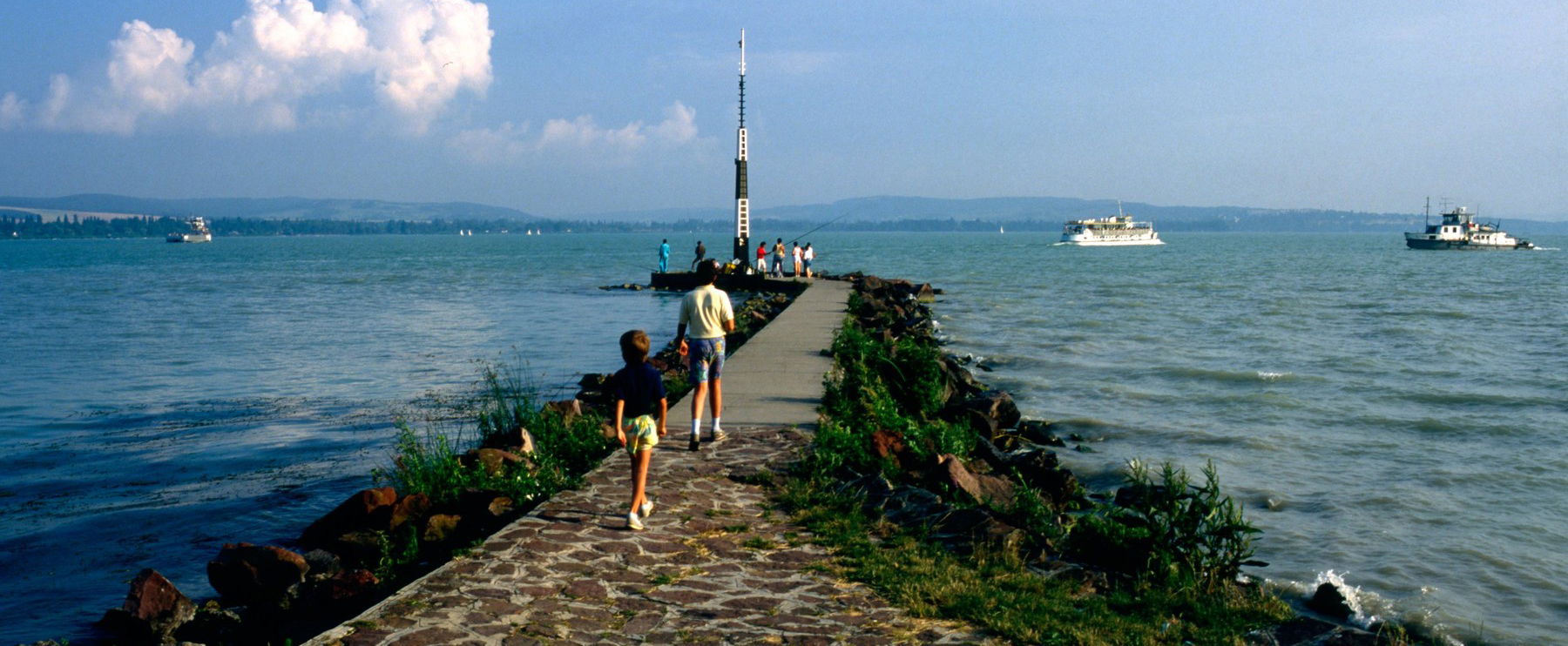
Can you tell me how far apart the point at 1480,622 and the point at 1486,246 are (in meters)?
115

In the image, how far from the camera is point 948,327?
101 ft

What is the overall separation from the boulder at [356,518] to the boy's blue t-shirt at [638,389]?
7.81 feet

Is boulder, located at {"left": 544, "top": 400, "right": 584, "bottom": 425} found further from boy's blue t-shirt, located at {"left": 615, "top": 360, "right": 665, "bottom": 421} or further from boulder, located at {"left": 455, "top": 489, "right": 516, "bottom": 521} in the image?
boy's blue t-shirt, located at {"left": 615, "top": 360, "right": 665, "bottom": 421}

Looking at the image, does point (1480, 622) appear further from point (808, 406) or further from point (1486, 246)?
point (1486, 246)

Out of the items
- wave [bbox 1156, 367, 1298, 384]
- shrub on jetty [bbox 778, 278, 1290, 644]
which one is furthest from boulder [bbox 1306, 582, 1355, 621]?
wave [bbox 1156, 367, 1298, 384]

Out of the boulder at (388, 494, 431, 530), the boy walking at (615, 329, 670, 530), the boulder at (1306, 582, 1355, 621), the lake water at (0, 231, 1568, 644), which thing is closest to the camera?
the boy walking at (615, 329, 670, 530)

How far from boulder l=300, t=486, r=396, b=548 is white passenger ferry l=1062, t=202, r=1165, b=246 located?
392 ft

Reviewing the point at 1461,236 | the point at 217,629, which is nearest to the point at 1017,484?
the point at 217,629

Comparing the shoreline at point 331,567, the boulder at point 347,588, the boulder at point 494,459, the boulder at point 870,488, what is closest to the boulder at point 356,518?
the shoreline at point 331,567

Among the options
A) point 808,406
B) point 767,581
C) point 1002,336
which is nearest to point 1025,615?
point 767,581

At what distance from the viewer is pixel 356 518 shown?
8.82m

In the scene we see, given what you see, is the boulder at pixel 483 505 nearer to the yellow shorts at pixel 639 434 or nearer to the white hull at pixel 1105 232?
the yellow shorts at pixel 639 434

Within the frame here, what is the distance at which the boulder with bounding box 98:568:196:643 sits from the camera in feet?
23.0

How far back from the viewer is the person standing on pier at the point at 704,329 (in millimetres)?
9234
